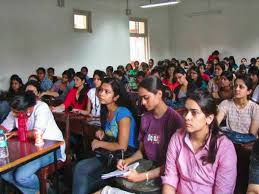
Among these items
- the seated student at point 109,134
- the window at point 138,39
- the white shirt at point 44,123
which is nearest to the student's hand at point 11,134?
the white shirt at point 44,123

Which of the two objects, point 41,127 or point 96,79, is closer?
point 41,127

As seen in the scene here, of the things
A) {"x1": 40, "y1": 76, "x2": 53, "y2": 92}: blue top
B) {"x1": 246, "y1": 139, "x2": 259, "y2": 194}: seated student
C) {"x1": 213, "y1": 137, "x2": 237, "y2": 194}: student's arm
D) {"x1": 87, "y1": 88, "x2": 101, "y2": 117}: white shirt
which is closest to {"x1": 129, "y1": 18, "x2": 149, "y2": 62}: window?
{"x1": 40, "y1": 76, "x2": 53, "y2": 92}: blue top

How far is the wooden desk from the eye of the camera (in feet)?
6.79

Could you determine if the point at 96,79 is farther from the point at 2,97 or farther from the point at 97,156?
the point at 97,156

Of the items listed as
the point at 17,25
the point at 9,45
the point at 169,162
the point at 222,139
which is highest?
the point at 17,25

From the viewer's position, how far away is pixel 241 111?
2.72m

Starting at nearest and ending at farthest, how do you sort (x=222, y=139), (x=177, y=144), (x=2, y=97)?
(x=222, y=139) < (x=177, y=144) < (x=2, y=97)

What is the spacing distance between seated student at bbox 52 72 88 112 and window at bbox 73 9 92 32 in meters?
3.87

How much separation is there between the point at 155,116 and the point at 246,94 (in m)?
1.09

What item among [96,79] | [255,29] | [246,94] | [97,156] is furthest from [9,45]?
[255,29]

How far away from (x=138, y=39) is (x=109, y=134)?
27.9 feet

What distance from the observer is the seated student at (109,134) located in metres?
2.35

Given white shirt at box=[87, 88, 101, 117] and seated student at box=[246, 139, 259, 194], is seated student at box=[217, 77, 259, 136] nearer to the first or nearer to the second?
seated student at box=[246, 139, 259, 194]

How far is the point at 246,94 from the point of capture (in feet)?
9.01
